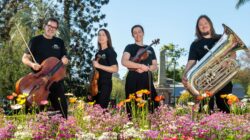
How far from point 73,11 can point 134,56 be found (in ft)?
77.1

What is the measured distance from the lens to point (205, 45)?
6352 mm

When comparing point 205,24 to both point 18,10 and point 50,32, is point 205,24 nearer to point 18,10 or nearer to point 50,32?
point 50,32

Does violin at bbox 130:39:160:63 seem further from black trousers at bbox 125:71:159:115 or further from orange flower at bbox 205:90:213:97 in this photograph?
orange flower at bbox 205:90:213:97

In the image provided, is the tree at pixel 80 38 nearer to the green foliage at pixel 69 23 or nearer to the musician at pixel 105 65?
the green foliage at pixel 69 23

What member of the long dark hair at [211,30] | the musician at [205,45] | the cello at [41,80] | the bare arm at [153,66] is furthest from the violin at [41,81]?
the long dark hair at [211,30]

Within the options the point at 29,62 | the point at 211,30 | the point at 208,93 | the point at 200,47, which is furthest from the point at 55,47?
the point at 208,93

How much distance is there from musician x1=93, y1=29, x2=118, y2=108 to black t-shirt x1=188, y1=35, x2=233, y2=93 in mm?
1253

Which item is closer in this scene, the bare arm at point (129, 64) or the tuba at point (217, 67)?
the tuba at point (217, 67)

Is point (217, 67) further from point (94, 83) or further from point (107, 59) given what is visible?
point (94, 83)

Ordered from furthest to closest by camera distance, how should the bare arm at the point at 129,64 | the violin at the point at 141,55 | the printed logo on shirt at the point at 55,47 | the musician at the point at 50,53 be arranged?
the printed logo on shirt at the point at 55,47 < the musician at the point at 50,53 < the violin at the point at 141,55 < the bare arm at the point at 129,64

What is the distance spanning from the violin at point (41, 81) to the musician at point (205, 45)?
186 cm

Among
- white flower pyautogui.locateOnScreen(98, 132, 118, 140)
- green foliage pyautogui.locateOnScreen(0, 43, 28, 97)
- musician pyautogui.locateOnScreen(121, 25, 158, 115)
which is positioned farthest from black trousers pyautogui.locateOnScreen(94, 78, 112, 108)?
green foliage pyautogui.locateOnScreen(0, 43, 28, 97)

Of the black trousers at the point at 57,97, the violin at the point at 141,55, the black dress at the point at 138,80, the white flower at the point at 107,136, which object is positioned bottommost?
the white flower at the point at 107,136

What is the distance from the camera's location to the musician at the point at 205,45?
6.32 m
